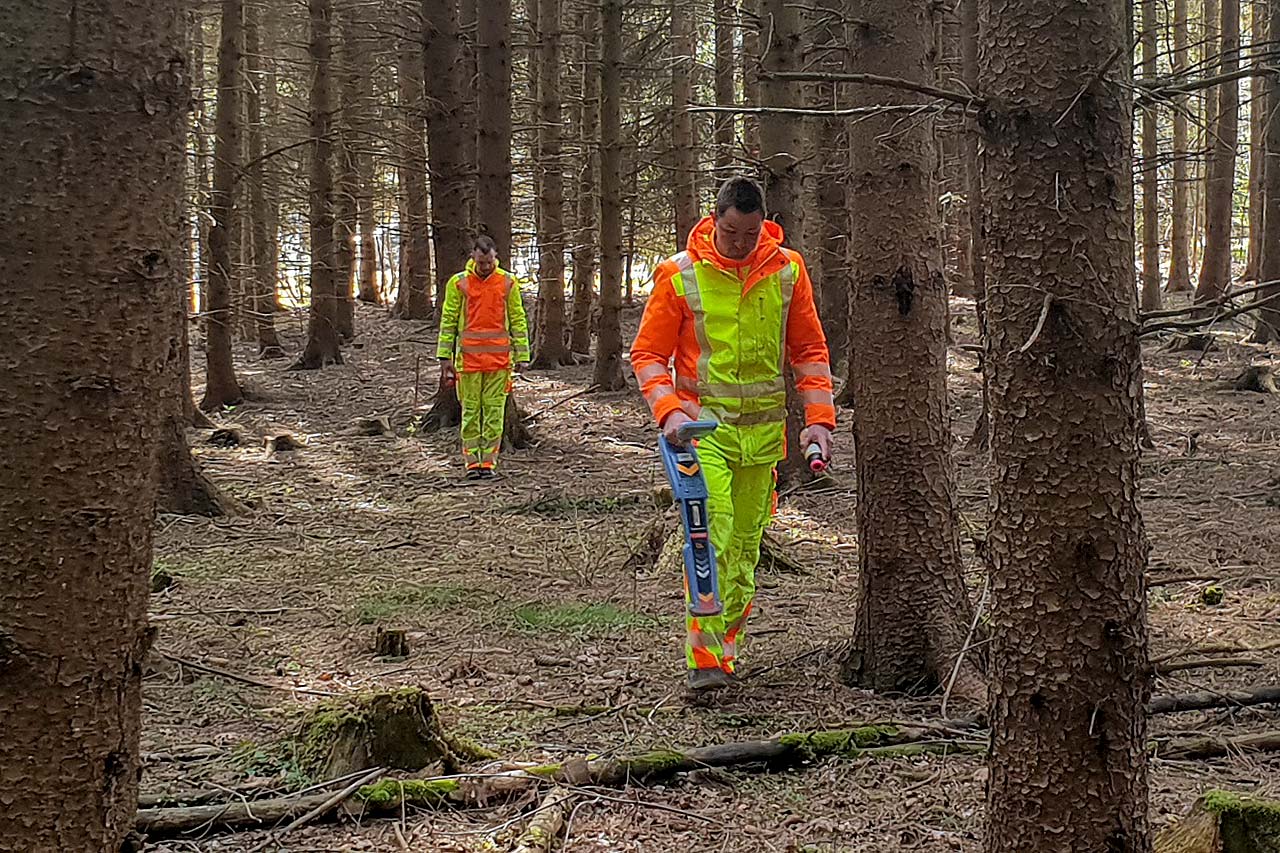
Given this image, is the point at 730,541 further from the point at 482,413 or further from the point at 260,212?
the point at 260,212

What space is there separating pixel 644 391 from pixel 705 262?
67 centimetres

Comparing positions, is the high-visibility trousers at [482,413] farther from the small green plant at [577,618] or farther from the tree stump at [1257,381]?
the tree stump at [1257,381]

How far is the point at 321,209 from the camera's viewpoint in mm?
18484

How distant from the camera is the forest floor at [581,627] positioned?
4.09m

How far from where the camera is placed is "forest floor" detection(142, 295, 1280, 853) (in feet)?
13.4

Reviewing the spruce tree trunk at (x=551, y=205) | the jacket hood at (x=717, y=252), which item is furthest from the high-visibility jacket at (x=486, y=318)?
the jacket hood at (x=717, y=252)

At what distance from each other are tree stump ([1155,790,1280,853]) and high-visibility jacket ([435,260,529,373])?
30.6 ft

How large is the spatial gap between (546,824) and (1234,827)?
204cm

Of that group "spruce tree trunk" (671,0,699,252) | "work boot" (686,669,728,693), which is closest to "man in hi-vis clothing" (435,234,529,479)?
"work boot" (686,669,728,693)

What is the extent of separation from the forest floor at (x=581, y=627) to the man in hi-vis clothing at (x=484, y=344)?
51 cm

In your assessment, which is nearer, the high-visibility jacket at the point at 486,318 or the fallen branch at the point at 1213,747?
the fallen branch at the point at 1213,747

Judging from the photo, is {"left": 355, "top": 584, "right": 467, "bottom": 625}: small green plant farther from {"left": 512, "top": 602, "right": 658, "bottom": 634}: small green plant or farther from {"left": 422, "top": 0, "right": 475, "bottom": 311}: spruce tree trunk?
{"left": 422, "top": 0, "right": 475, "bottom": 311}: spruce tree trunk

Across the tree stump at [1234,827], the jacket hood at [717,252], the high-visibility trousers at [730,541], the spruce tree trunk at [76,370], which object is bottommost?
the tree stump at [1234,827]

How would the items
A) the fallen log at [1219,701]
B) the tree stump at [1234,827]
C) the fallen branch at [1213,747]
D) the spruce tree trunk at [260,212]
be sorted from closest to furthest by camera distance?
the tree stump at [1234,827] → the fallen branch at [1213,747] → the fallen log at [1219,701] → the spruce tree trunk at [260,212]
